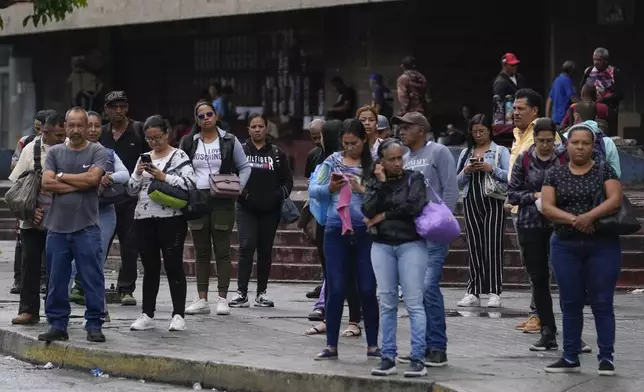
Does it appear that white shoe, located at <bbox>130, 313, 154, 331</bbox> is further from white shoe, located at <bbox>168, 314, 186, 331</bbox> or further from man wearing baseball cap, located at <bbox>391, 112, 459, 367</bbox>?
man wearing baseball cap, located at <bbox>391, 112, 459, 367</bbox>

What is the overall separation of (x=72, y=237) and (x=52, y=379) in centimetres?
115

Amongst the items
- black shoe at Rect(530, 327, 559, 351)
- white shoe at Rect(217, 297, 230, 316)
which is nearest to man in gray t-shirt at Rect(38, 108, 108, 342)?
white shoe at Rect(217, 297, 230, 316)

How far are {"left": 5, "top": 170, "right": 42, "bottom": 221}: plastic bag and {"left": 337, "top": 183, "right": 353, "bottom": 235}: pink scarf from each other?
2929 mm

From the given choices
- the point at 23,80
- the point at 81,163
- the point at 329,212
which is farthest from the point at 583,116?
the point at 23,80

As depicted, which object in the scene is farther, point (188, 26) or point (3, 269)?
point (188, 26)

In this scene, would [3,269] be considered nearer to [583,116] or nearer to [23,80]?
[583,116]

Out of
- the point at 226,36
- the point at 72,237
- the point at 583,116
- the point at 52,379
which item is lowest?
the point at 52,379

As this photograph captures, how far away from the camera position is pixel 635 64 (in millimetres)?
22812

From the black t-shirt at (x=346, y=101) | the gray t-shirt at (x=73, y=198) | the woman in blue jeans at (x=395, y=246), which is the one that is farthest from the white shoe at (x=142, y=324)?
the black t-shirt at (x=346, y=101)

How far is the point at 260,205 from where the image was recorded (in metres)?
13.4

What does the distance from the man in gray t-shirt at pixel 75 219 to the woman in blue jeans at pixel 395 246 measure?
98.1 inches

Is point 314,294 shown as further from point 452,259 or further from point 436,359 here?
point 436,359

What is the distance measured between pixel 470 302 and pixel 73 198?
4390mm

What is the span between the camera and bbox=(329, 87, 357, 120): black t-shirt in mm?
24922
